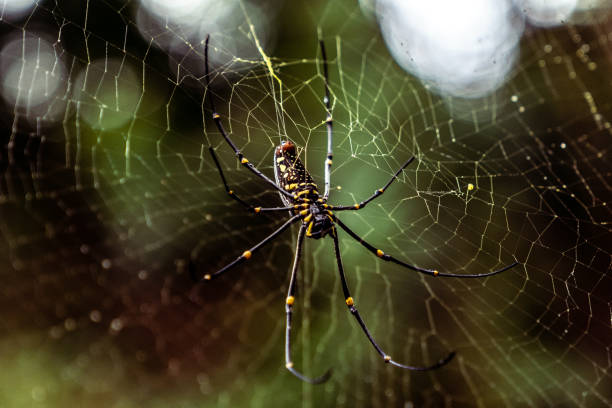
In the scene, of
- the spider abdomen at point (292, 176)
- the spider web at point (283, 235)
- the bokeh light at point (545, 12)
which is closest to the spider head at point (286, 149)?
the spider abdomen at point (292, 176)

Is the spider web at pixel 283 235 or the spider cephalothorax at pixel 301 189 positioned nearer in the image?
the spider cephalothorax at pixel 301 189

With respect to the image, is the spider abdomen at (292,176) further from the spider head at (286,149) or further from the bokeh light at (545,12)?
the bokeh light at (545,12)

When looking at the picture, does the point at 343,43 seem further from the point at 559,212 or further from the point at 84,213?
the point at 84,213

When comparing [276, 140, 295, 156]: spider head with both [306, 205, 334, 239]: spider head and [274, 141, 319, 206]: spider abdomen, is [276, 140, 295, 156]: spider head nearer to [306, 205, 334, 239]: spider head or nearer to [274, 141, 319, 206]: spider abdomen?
[274, 141, 319, 206]: spider abdomen

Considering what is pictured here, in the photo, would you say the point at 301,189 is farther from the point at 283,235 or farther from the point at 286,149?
the point at 283,235

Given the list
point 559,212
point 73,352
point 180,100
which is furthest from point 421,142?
point 73,352
